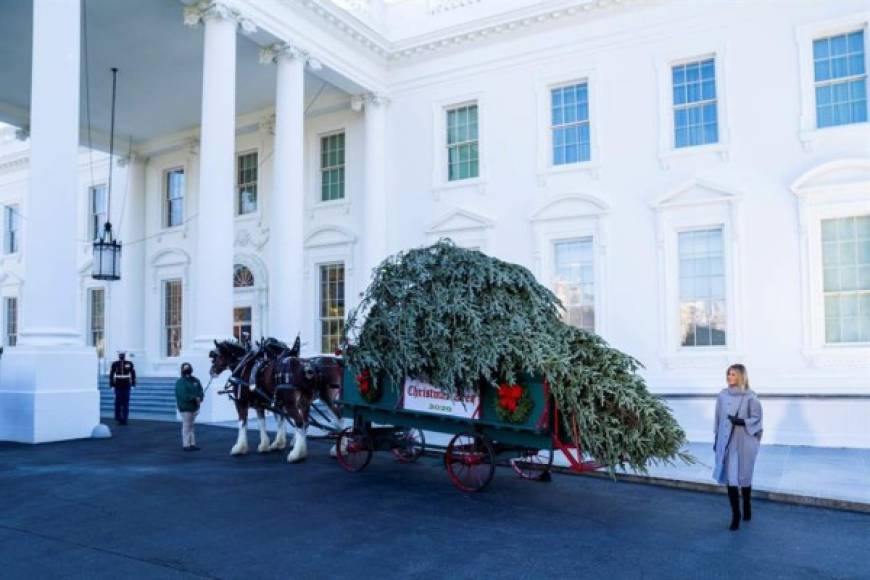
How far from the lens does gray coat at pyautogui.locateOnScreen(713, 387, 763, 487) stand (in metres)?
6.78

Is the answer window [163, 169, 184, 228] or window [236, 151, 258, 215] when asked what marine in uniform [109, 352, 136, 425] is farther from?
window [163, 169, 184, 228]

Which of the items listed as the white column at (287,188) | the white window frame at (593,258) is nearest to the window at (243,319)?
the white column at (287,188)

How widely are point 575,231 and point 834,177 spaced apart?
5.47 meters

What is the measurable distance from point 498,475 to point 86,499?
5.11 m

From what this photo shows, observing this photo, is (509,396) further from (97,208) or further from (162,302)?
(97,208)

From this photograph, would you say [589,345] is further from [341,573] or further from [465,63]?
[465,63]

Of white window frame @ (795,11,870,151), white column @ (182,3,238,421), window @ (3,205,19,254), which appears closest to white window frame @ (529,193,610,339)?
white window frame @ (795,11,870,151)

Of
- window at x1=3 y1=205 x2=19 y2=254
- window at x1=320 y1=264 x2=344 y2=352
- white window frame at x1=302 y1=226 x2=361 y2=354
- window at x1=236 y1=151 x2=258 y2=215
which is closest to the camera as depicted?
white window frame at x1=302 y1=226 x2=361 y2=354

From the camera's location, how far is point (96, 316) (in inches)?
1022

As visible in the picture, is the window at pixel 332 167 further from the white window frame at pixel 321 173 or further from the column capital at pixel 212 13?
the column capital at pixel 212 13

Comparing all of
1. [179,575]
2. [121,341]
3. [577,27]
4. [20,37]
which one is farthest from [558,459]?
[121,341]

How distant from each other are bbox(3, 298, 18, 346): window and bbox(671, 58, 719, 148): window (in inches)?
1017

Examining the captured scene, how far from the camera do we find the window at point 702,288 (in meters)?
14.8

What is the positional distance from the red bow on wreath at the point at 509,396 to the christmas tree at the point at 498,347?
10 cm
